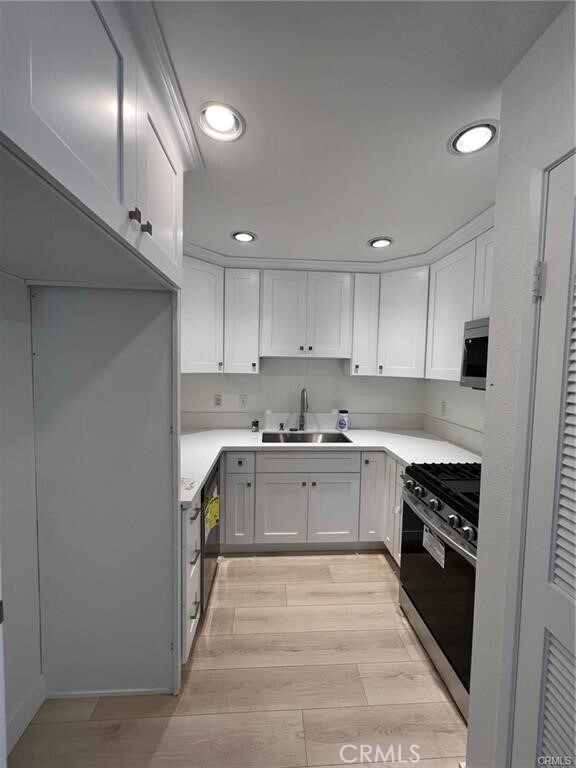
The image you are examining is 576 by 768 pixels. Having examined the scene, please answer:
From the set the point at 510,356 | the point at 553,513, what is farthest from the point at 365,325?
the point at 553,513

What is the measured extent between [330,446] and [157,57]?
2.28 m

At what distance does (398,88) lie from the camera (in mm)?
1070

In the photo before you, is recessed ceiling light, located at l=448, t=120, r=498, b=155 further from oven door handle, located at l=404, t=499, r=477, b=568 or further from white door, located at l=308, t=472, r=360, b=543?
white door, located at l=308, t=472, r=360, b=543

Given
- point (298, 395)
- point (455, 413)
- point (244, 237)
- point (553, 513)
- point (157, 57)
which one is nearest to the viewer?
point (553, 513)

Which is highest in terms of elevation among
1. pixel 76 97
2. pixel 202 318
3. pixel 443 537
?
pixel 76 97

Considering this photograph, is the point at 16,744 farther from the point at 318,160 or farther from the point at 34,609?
the point at 318,160

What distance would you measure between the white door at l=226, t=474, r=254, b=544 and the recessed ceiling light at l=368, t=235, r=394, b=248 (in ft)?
Answer: 6.42

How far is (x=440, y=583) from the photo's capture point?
161cm

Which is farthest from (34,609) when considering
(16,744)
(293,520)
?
(293,520)

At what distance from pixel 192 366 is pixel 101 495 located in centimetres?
133

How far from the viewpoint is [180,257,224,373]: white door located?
2574 millimetres

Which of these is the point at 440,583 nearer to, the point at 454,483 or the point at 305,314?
the point at 454,483

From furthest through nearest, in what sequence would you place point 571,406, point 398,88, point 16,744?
point 16,744
point 398,88
point 571,406

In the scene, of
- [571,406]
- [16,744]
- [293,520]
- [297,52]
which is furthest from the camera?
[293,520]
